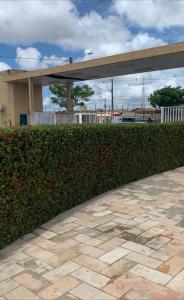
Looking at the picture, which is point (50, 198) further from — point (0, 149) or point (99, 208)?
point (0, 149)

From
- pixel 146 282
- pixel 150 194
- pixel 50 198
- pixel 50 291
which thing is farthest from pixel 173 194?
pixel 50 291

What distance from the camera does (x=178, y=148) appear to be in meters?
9.43

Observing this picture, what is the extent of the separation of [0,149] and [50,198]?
4.52ft

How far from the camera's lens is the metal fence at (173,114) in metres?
13.1

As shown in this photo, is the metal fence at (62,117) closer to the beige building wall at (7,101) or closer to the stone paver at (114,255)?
the beige building wall at (7,101)

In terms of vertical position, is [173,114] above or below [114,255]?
above

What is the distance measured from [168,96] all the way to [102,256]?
41509 millimetres

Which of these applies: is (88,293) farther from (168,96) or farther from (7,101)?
(168,96)

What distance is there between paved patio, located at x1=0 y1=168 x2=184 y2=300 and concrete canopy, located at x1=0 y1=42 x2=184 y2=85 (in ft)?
28.0

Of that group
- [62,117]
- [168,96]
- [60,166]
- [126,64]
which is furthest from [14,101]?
[168,96]

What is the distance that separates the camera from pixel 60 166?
5.17 m

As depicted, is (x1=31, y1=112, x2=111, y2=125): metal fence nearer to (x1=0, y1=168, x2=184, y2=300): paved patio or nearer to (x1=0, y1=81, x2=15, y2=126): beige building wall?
(x1=0, y1=81, x2=15, y2=126): beige building wall

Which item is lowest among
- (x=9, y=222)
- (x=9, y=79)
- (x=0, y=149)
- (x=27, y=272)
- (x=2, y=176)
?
(x=27, y=272)

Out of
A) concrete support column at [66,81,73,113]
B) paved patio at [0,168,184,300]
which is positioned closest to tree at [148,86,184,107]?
concrete support column at [66,81,73,113]
